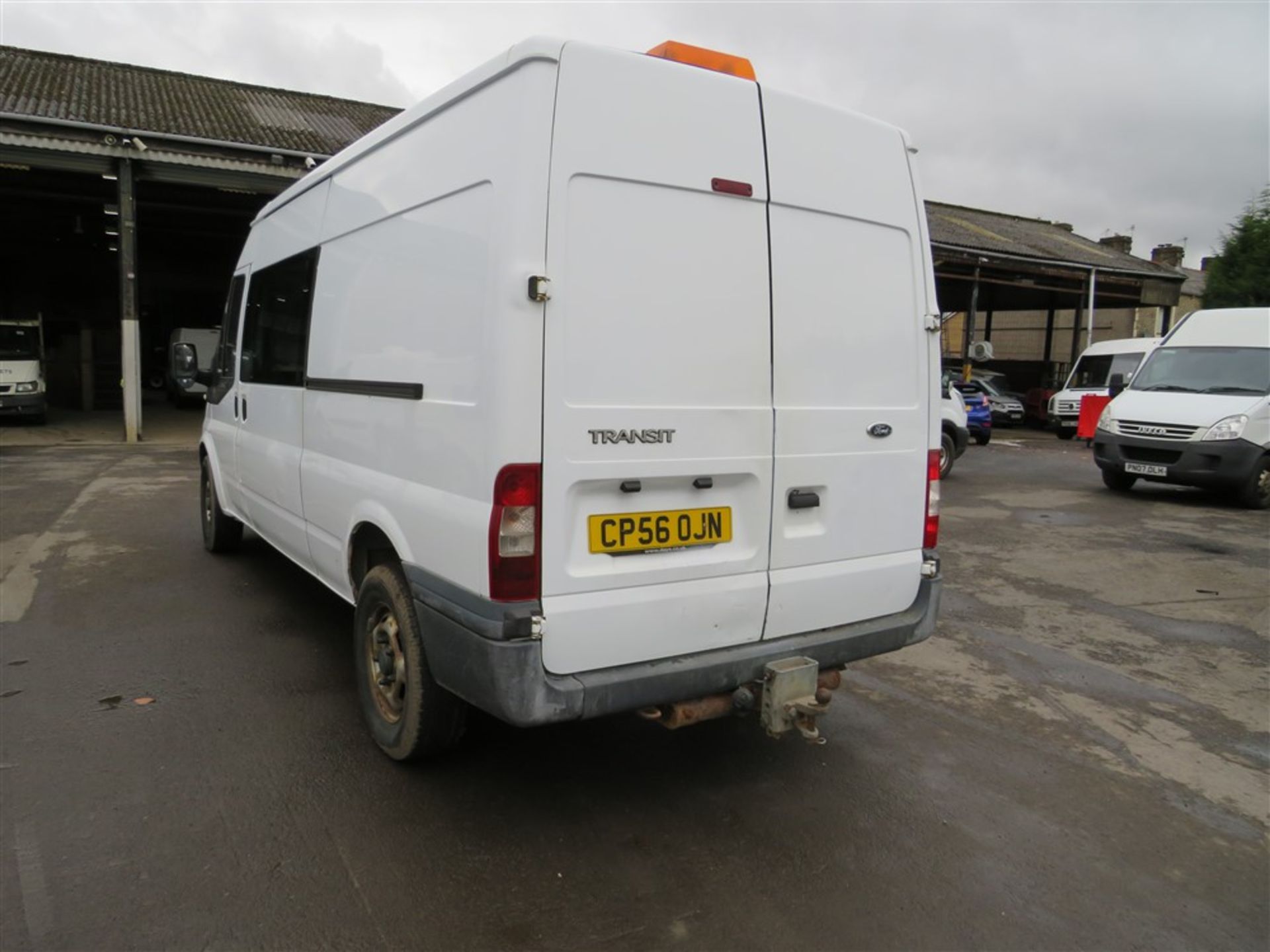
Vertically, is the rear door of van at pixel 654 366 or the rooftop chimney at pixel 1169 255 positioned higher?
the rooftop chimney at pixel 1169 255

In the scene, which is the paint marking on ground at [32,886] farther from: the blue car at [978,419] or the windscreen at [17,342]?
the windscreen at [17,342]

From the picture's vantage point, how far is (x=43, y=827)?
2.94 m

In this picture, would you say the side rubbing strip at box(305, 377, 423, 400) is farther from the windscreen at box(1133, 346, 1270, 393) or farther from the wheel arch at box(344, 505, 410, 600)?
the windscreen at box(1133, 346, 1270, 393)

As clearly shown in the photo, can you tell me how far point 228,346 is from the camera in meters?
5.77

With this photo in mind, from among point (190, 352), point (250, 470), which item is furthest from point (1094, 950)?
point (190, 352)

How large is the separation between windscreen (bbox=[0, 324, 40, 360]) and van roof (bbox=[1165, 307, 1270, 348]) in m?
20.1

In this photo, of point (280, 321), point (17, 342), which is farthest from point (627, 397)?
point (17, 342)

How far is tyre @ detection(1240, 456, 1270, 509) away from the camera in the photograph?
405 inches

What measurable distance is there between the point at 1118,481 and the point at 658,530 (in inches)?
431

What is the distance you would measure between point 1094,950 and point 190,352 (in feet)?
21.2

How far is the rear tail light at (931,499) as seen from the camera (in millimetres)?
3662

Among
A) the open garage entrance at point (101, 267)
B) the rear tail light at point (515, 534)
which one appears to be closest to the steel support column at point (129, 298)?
the open garage entrance at point (101, 267)

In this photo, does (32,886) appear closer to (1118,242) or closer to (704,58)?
(704,58)

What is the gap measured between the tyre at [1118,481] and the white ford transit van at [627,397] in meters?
9.38
